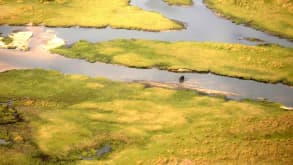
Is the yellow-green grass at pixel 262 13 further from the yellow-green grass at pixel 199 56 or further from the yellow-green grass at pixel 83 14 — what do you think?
the yellow-green grass at pixel 83 14

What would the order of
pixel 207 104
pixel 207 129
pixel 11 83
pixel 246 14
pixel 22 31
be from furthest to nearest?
1. pixel 246 14
2. pixel 22 31
3. pixel 11 83
4. pixel 207 104
5. pixel 207 129

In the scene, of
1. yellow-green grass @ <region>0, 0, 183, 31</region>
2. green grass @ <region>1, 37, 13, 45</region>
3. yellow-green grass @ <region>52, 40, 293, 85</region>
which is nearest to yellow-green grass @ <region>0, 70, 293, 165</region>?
yellow-green grass @ <region>52, 40, 293, 85</region>

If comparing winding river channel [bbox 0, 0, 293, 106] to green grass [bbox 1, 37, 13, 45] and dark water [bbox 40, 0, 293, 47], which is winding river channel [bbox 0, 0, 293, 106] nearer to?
dark water [bbox 40, 0, 293, 47]

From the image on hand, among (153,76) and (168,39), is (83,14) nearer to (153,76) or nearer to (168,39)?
(168,39)

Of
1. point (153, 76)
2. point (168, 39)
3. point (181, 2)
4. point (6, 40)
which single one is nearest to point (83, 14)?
point (6, 40)

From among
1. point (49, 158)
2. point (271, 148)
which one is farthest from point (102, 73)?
point (271, 148)

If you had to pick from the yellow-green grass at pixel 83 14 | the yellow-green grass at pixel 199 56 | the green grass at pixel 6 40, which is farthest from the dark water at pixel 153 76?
the yellow-green grass at pixel 83 14

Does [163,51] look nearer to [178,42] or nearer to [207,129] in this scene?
[178,42]
